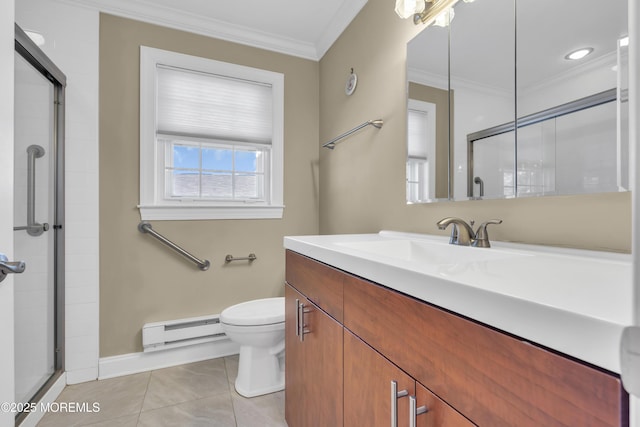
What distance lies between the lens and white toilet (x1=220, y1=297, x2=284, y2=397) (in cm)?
171

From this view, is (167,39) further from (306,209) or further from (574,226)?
(574,226)

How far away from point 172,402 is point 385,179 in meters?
1.75

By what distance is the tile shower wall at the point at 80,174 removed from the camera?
1.90 m

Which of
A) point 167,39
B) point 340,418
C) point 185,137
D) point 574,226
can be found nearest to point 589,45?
point 574,226

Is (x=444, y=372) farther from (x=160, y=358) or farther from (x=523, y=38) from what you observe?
(x=160, y=358)

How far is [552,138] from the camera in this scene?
945 millimetres

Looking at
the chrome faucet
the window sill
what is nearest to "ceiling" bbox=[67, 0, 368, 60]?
the window sill

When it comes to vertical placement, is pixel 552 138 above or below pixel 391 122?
below

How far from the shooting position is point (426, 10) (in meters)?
1.37

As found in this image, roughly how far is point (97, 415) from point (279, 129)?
6.96ft

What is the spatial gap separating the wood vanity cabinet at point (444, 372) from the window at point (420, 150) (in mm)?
689

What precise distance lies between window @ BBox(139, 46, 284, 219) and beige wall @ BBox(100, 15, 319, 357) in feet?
0.22

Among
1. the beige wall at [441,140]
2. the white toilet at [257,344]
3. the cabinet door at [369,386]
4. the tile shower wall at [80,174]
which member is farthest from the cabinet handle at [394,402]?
the tile shower wall at [80,174]

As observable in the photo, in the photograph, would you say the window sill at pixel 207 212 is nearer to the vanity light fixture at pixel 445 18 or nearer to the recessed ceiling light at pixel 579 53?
the vanity light fixture at pixel 445 18
